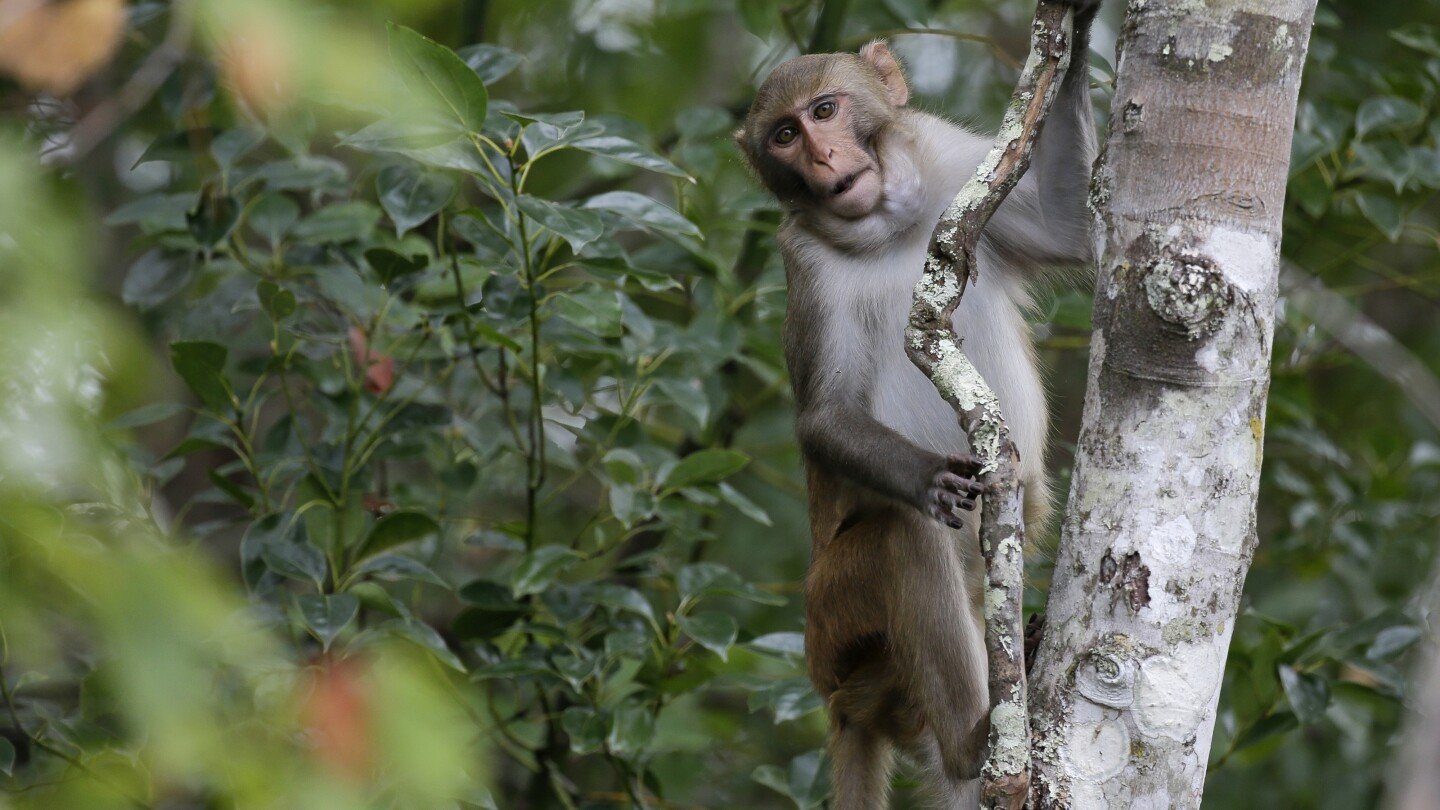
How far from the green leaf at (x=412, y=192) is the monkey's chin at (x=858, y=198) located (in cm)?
134

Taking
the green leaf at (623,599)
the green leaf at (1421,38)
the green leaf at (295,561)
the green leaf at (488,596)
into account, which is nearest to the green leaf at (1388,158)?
the green leaf at (1421,38)

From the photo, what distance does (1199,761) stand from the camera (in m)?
2.84

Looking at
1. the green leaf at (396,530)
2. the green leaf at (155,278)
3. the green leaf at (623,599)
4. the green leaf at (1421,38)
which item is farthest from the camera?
the green leaf at (1421,38)

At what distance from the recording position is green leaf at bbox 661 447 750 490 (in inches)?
184

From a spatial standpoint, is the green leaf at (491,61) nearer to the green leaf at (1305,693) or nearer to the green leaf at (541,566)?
the green leaf at (541,566)

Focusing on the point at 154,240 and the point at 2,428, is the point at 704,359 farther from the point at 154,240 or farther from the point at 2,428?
the point at 2,428

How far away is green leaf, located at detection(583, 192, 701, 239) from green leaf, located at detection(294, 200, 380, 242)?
100cm

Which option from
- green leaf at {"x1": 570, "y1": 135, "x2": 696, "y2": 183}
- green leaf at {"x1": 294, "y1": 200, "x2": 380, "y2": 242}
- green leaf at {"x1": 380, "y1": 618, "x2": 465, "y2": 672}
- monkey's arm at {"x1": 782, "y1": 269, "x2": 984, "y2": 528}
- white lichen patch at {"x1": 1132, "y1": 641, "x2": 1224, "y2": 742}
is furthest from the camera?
green leaf at {"x1": 294, "y1": 200, "x2": 380, "y2": 242}

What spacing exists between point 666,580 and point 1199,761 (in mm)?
3216

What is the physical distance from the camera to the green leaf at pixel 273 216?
16.5ft

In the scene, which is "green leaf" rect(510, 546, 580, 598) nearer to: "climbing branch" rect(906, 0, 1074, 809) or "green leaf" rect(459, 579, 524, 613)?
"green leaf" rect(459, 579, 524, 613)

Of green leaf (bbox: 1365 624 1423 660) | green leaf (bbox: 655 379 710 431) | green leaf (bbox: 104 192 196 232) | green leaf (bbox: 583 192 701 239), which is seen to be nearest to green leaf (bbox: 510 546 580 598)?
green leaf (bbox: 655 379 710 431)

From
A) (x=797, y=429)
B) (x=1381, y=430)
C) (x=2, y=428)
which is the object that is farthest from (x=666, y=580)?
(x=2, y=428)

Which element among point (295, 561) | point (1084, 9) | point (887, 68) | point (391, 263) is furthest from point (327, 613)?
point (1084, 9)
